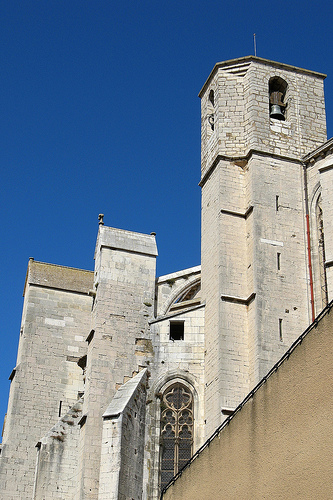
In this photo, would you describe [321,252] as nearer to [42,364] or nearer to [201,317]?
[201,317]

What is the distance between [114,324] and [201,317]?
6.17 feet

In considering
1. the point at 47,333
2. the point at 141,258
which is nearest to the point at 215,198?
the point at 141,258

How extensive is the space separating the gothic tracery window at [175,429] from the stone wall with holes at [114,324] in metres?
0.91

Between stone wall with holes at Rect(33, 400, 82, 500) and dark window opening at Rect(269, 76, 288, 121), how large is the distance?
8.15 meters

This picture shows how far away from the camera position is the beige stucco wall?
311 inches

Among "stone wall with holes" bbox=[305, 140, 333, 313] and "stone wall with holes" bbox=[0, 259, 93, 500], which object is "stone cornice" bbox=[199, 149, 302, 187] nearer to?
"stone wall with holes" bbox=[305, 140, 333, 313]

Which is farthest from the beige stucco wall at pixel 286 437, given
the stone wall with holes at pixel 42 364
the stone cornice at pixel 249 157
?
the stone wall with holes at pixel 42 364

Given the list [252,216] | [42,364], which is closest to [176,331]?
[252,216]

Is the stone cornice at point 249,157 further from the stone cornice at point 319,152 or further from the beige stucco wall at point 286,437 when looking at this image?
the beige stucco wall at point 286,437

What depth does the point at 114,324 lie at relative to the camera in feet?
54.9

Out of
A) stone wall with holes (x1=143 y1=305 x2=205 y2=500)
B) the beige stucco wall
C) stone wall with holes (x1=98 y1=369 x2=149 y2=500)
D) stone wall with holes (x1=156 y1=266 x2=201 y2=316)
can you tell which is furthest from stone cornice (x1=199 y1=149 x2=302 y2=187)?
the beige stucco wall

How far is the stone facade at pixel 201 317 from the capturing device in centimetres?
1555

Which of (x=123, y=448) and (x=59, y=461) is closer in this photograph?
(x=123, y=448)

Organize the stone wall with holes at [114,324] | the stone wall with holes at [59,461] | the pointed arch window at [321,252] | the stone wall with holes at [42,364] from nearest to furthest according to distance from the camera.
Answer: the stone wall with holes at [114,324]
the stone wall with holes at [59,461]
the pointed arch window at [321,252]
the stone wall with holes at [42,364]
